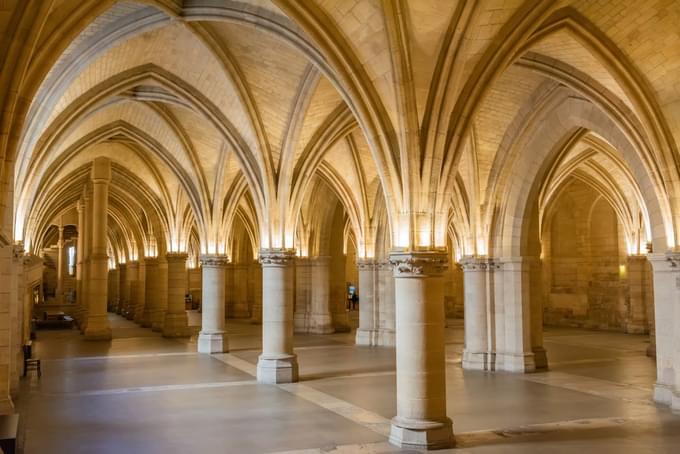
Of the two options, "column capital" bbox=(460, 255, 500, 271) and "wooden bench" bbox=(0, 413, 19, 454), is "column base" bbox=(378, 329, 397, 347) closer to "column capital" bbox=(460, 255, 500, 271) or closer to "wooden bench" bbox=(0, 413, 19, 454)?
"column capital" bbox=(460, 255, 500, 271)

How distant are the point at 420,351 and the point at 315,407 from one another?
3.20m

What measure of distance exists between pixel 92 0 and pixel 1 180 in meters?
2.95

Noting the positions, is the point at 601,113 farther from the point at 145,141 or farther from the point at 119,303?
the point at 119,303

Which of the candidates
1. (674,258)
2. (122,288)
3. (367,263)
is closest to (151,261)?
(367,263)

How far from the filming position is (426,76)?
9.77 metres

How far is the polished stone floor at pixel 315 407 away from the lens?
9164 mm

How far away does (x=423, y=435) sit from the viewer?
901 cm

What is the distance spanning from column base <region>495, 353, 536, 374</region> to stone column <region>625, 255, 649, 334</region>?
40.7 ft

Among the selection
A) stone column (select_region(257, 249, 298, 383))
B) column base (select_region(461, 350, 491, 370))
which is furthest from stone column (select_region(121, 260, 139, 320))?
column base (select_region(461, 350, 491, 370))

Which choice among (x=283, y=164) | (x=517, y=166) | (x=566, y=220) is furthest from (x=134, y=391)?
(x=566, y=220)

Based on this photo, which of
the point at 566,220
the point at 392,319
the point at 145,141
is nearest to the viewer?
the point at 145,141

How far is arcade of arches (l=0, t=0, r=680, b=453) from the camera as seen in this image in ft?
30.9

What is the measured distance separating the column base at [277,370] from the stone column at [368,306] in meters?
8.24

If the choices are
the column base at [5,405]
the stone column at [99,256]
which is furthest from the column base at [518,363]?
the stone column at [99,256]
